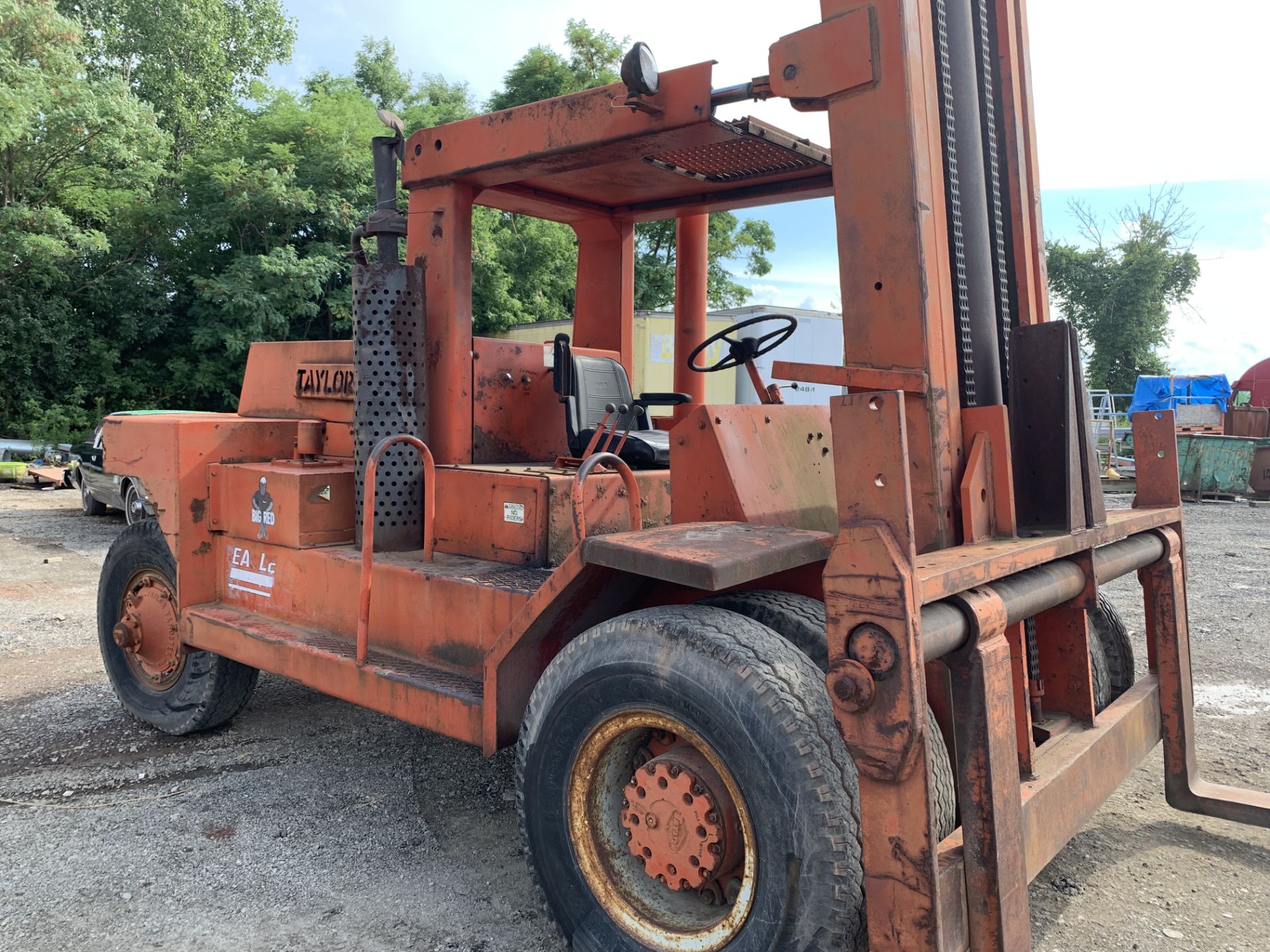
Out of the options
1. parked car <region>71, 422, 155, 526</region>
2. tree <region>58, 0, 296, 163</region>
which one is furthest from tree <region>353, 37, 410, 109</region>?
parked car <region>71, 422, 155, 526</region>

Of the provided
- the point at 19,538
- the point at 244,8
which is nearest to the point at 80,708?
the point at 19,538

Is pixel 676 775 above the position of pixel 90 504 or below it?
below

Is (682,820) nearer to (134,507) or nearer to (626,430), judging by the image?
(626,430)

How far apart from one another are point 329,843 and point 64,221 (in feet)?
69.8

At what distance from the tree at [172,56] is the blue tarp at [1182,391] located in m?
25.8

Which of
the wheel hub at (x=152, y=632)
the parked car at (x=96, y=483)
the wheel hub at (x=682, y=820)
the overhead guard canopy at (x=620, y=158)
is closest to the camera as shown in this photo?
the wheel hub at (x=682, y=820)

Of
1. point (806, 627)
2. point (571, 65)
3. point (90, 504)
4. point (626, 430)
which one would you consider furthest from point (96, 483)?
point (571, 65)

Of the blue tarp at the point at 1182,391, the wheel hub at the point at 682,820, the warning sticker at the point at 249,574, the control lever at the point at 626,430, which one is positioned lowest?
the wheel hub at the point at 682,820

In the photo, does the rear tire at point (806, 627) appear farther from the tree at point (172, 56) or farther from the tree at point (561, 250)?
the tree at point (172, 56)

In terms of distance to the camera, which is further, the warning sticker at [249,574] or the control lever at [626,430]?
the warning sticker at [249,574]

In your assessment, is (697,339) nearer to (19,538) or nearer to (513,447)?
(513,447)

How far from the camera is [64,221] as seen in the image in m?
20.4

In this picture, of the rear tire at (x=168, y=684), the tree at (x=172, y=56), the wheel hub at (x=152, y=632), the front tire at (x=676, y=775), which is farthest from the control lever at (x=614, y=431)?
the tree at (x=172, y=56)

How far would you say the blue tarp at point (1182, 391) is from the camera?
21.8 metres
